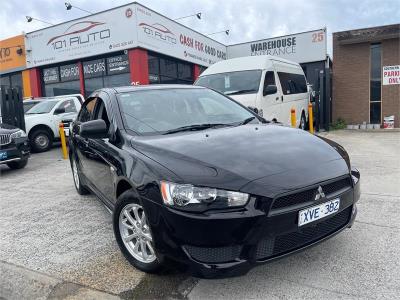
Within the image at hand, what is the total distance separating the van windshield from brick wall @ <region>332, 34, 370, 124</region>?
6.08 m

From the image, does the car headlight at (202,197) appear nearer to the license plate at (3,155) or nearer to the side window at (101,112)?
the side window at (101,112)

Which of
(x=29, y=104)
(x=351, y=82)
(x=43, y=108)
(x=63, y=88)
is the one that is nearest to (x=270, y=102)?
(x=351, y=82)

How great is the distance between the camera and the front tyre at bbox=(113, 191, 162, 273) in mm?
2924

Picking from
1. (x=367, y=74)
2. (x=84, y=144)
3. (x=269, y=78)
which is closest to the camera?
(x=84, y=144)

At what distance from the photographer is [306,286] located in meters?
2.72

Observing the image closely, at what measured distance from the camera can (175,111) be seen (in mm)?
3816

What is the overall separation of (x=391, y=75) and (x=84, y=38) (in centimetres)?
1311

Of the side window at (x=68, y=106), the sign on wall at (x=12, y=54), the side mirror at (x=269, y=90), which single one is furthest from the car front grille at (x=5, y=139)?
the sign on wall at (x=12, y=54)

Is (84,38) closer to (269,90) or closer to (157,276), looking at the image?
(269,90)

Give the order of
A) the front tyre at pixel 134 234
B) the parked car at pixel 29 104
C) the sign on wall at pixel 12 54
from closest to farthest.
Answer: the front tyre at pixel 134 234
the parked car at pixel 29 104
the sign on wall at pixel 12 54

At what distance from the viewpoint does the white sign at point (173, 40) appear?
1585 centimetres

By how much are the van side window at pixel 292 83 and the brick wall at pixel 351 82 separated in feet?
7.68

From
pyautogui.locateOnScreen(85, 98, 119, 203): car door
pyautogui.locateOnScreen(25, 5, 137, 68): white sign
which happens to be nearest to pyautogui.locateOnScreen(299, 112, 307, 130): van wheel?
pyautogui.locateOnScreen(25, 5, 137, 68): white sign

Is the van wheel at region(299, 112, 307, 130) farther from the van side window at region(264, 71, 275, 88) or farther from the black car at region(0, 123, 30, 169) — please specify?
the black car at region(0, 123, 30, 169)
